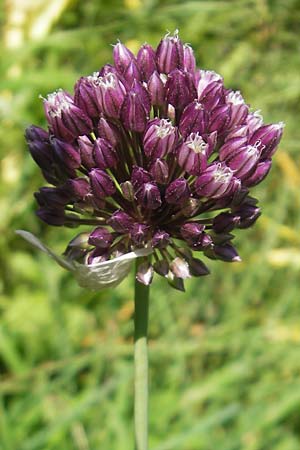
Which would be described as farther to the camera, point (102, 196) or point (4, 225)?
point (4, 225)

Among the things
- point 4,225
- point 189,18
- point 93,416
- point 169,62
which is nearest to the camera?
point 169,62

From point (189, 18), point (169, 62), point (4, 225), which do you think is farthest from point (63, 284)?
point (169, 62)

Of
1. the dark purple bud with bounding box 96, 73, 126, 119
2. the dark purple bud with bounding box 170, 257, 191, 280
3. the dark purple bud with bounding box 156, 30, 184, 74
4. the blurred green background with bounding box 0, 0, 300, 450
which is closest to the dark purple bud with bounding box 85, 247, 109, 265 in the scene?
the dark purple bud with bounding box 170, 257, 191, 280

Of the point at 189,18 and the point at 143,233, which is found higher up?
the point at 189,18

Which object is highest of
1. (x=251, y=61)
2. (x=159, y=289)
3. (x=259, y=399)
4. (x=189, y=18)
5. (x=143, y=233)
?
(x=189, y=18)

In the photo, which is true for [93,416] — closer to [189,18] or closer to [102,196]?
[102,196]
